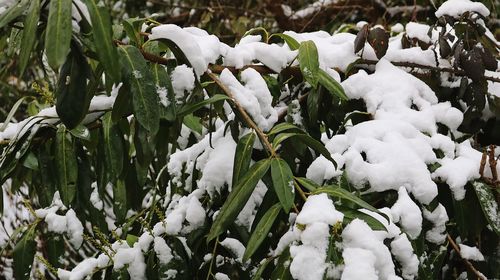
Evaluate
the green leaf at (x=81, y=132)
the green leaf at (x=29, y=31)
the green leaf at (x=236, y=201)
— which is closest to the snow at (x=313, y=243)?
the green leaf at (x=236, y=201)

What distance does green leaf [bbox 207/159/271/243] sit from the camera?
3.23 ft

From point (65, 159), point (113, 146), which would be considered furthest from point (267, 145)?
point (65, 159)

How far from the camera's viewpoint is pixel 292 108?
1.48 meters

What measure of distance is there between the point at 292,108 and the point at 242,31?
1488mm

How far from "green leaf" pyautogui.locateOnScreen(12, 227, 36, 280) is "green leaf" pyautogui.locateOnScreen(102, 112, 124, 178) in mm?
346


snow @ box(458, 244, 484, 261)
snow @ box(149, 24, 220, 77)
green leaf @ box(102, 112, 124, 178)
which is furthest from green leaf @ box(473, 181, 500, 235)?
green leaf @ box(102, 112, 124, 178)

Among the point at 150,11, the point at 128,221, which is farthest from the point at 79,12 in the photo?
the point at 150,11

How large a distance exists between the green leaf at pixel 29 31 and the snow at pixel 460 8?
1.10 m

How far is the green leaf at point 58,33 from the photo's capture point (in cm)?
81

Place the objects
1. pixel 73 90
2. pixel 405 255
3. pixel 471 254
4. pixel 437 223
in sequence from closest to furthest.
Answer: pixel 73 90 < pixel 405 255 < pixel 437 223 < pixel 471 254

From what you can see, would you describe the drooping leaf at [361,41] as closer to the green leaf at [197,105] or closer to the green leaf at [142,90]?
the green leaf at [197,105]

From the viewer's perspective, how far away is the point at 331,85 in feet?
4.36

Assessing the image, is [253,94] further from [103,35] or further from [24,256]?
[24,256]

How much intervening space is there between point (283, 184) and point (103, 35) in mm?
368
